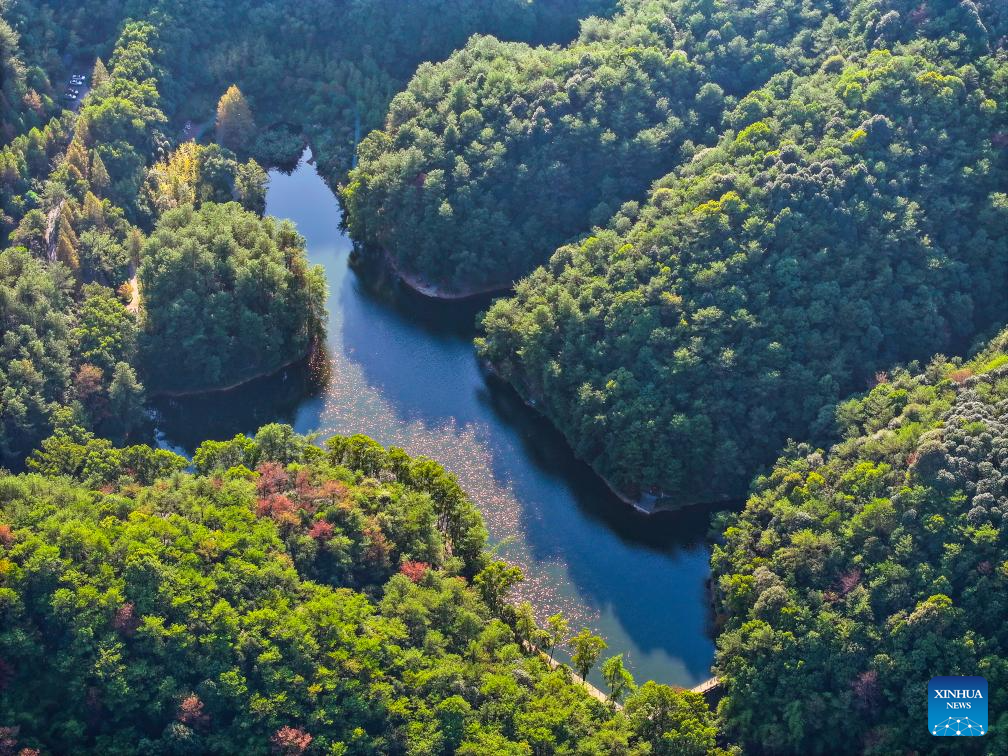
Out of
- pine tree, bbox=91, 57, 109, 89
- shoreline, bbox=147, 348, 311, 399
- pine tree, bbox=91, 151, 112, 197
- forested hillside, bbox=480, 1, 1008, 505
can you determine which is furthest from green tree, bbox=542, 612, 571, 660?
pine tree, bbox=91, 57, 109, 89

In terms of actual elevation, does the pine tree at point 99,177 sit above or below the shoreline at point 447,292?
above

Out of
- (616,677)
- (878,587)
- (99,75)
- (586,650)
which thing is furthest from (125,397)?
(878,587)

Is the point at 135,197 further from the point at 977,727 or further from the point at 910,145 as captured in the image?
the point at 977,727

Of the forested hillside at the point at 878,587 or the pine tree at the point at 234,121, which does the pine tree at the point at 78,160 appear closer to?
the pine tree at the point at 234,121

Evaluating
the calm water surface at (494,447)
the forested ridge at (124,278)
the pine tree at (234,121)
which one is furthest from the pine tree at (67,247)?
the pine tree at (234,121)

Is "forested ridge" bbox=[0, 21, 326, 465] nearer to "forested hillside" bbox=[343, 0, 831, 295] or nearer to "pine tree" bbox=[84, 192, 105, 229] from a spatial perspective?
"pine tree" bbox=[84, 192, 105, 229]

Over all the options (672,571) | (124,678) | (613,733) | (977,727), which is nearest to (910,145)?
(672,571)
